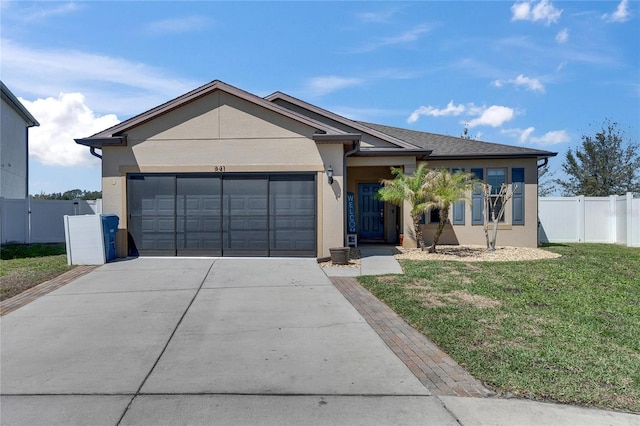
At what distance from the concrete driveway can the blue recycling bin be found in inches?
115

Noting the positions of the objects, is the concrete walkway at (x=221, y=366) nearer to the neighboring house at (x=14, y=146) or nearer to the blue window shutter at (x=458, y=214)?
the blue window shutter at (x=458, y=214)

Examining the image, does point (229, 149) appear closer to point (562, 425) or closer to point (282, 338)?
point (282, 338)

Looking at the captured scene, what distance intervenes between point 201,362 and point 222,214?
7690mm

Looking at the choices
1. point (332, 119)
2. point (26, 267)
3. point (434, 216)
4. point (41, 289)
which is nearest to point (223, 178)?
point (332, 119)

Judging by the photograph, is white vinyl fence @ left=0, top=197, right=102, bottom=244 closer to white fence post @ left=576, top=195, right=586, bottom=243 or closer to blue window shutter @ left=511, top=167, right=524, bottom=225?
blue window shutter @ left=511, top=167, right=524, bottom=225

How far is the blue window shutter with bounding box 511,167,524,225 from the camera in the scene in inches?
619

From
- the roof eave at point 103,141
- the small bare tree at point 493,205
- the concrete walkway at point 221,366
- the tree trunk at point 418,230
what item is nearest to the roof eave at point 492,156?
the small bare tree at point 493,205

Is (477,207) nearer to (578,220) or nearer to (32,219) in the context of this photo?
(578,220)

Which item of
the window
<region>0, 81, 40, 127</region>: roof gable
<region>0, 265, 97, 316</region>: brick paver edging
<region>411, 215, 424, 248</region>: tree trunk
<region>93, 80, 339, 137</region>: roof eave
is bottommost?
<region>0, 265, 97, 316</region>: brick paver edging

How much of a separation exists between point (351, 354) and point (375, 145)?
435 inches

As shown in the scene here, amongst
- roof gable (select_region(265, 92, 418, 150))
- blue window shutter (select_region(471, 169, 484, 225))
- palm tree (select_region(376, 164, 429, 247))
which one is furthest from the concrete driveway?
blue window shutter (select_region(471, 169, 484, 225))

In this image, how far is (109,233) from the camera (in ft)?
36.9

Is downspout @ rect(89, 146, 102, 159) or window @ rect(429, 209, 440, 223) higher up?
downspout @ rect(89, 146, 102, 159)

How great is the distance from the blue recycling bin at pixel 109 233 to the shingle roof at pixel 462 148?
9.82 metres
